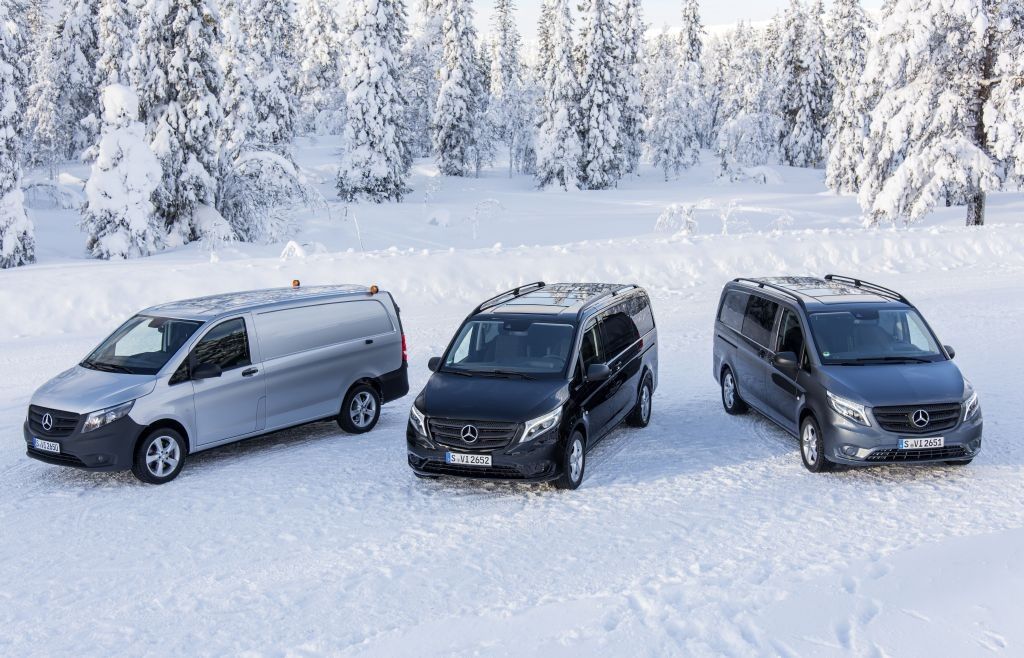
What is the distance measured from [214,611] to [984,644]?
535cm

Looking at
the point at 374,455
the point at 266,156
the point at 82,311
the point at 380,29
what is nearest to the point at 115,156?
the point at 266,156

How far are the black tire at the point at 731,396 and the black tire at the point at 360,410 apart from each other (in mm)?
4775

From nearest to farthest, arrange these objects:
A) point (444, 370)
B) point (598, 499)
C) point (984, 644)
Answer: point (984, 644) → point (598, 499) → point (444, 370)

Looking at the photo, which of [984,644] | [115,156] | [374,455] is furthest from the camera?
[115,156]

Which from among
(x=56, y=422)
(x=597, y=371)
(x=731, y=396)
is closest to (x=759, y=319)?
(x=731, y=396)

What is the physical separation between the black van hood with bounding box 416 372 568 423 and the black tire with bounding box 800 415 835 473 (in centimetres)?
274

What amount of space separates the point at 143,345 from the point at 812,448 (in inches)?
295

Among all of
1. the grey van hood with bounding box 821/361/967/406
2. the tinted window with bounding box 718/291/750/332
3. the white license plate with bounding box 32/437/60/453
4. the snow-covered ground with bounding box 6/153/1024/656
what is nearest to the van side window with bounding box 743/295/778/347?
the tinted window with bounding box 718/291/750/332

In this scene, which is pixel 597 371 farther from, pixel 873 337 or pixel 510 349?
pixel 873 337

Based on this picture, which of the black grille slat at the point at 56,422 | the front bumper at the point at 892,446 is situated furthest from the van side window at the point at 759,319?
the black grille slat at the point at 56,422

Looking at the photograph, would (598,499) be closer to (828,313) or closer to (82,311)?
(828,313)

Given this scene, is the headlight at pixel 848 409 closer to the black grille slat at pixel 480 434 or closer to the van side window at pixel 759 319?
the van side window at pixel 759 319

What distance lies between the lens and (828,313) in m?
10.2

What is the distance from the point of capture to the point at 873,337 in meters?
9.97
